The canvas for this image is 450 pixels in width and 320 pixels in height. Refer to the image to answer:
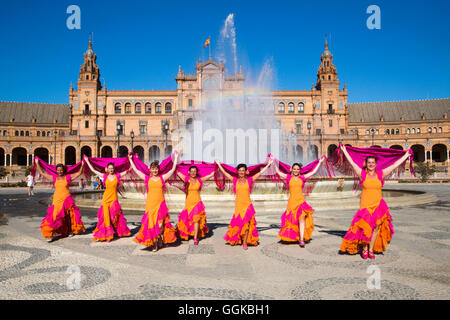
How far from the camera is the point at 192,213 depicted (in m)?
6.96

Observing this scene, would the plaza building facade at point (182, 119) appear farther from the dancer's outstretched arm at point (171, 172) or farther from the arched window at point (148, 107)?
the dancer's outstretched arm at point (171, 172)

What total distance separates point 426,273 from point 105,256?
5.28 meters

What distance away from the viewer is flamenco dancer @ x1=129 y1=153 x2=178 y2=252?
635cm

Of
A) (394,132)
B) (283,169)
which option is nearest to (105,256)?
(283,169)

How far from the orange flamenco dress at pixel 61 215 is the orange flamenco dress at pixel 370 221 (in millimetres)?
6069

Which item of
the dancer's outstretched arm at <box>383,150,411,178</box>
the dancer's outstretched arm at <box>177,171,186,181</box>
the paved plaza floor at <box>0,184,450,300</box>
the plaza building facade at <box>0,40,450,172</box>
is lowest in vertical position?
the paved plaza floor at <box>0,184,450,300</box>

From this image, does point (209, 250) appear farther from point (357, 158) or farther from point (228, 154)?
point (228, 154)

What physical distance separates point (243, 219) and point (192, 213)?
3.73 feet

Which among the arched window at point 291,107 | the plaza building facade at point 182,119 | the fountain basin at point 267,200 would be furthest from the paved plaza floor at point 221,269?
the arched window at point 291,107

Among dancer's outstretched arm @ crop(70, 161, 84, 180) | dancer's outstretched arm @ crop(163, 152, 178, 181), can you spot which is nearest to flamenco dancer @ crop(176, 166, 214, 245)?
dancer's outstretched arm @ crop(163, 152, 178, 181)

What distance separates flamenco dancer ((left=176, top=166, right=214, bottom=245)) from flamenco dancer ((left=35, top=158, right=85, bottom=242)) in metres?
2.71

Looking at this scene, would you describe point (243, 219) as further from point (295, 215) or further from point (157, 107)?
point (157, 107)

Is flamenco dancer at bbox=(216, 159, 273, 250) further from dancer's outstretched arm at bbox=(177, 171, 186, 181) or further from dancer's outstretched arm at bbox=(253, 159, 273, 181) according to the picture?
dancer's outstretched arm at bbox=(177, 171, 186, 181)

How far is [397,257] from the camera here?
5.77 meters
